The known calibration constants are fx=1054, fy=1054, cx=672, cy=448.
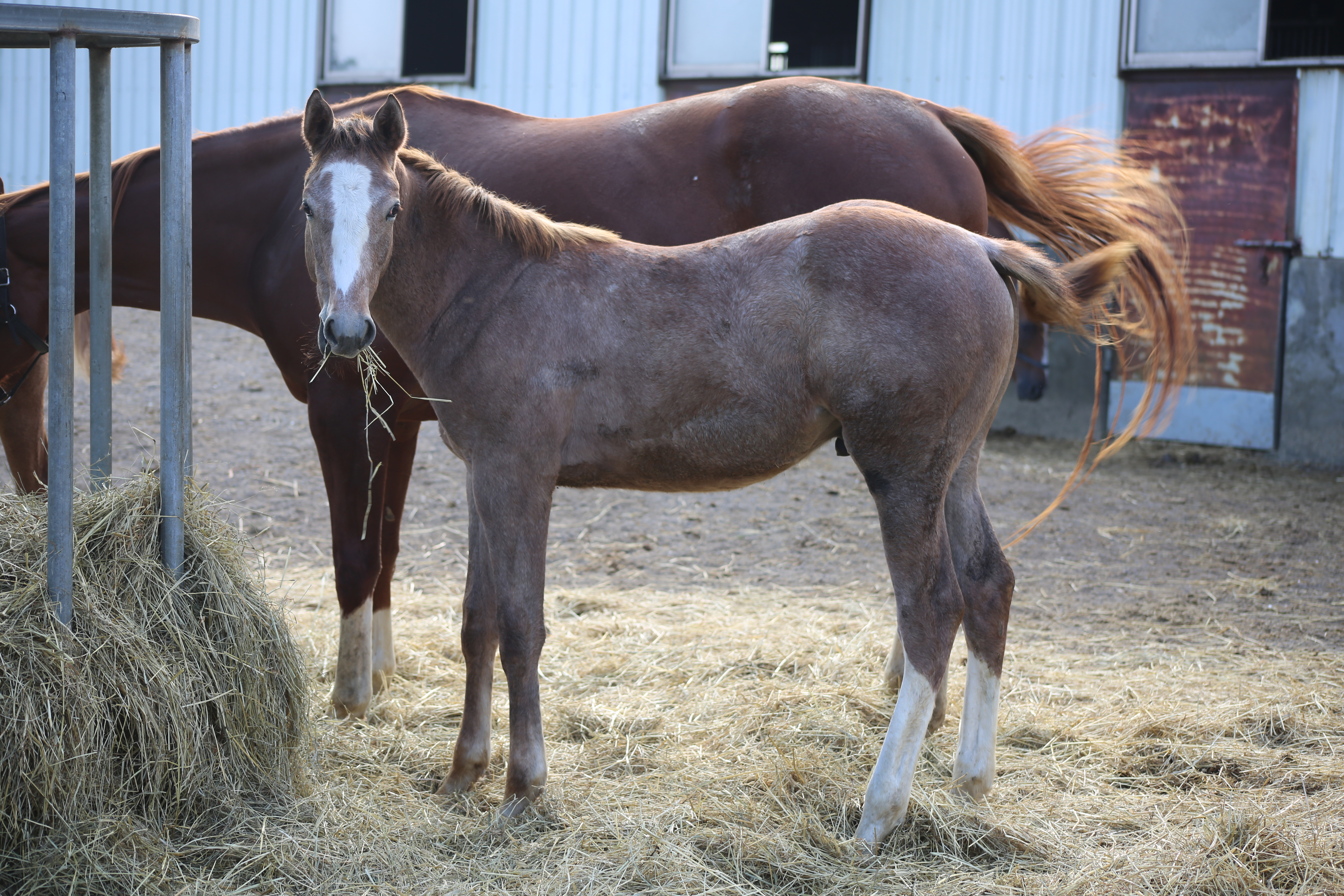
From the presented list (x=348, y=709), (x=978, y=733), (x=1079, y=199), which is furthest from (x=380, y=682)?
(x=1079, y=199)

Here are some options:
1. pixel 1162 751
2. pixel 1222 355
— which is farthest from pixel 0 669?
pixel 1222 355

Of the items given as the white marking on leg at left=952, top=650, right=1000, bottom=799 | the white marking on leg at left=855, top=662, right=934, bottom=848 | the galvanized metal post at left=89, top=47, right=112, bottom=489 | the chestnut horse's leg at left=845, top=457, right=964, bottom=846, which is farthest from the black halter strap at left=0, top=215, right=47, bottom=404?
the white marking on leg at left=952, top=650, right=1000, bottom=799

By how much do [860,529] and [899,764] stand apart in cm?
388

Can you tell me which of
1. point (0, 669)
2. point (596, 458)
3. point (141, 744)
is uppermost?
point (596, 458)

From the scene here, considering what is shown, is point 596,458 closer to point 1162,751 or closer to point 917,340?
point 917,340

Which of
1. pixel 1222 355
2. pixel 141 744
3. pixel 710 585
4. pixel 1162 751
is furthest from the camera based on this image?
pixel 1222 355

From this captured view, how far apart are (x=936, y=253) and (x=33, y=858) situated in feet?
8.92

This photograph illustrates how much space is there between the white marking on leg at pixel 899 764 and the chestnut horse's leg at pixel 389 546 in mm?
2079

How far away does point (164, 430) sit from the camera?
2971mm

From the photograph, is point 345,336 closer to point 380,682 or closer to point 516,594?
point 516,594

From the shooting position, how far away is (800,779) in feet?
10.3

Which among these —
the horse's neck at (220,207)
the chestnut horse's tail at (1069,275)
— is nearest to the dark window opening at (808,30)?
the horse's neck at (220,207)

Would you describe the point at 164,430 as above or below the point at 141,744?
above

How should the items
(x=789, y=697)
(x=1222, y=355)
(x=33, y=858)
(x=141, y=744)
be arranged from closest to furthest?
(x=33, y=858), (x=141, y=744), (x=789, y=697), (x=1222, y=355)
